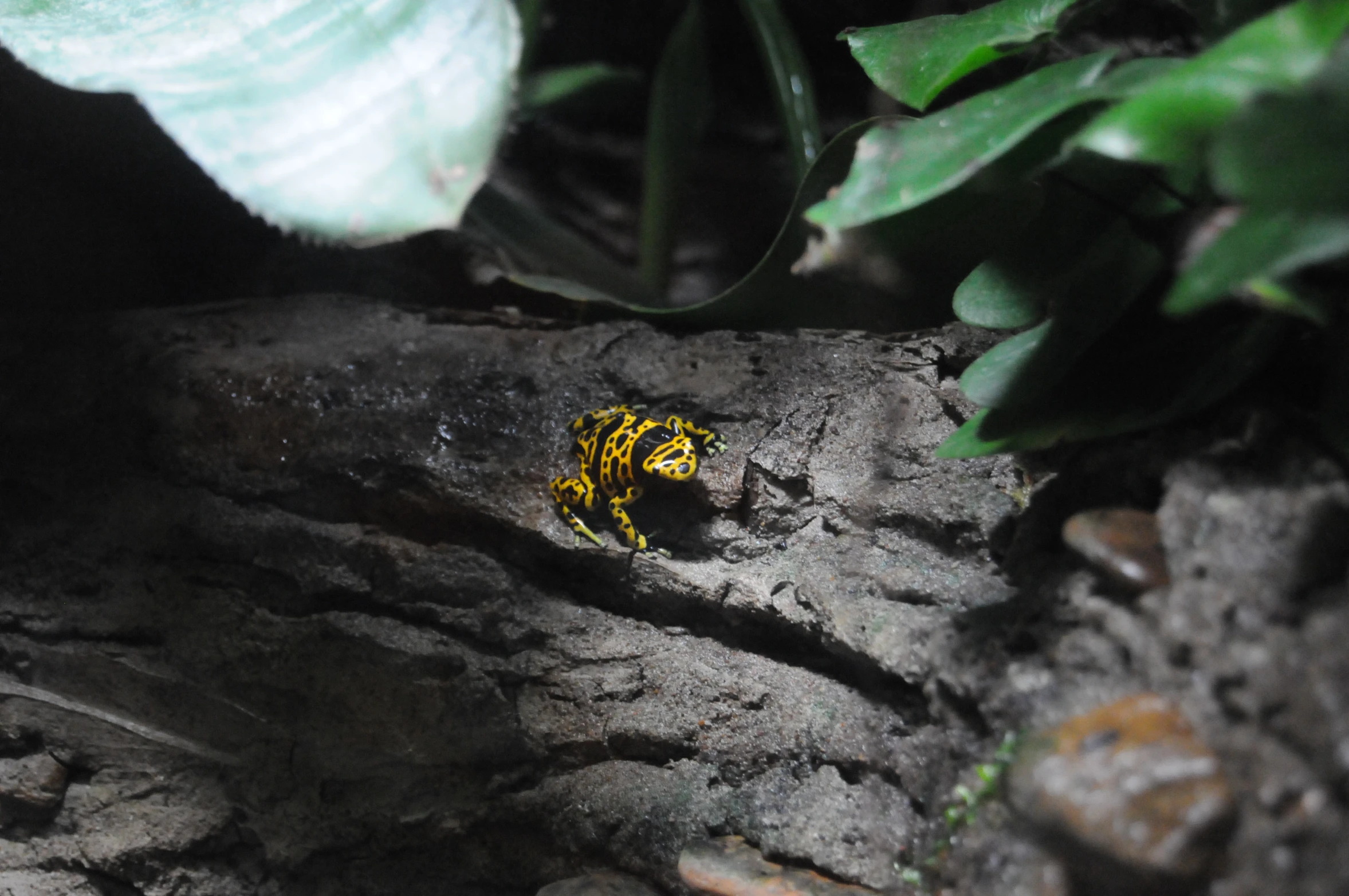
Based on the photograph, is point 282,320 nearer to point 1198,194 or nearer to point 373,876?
point 373,876

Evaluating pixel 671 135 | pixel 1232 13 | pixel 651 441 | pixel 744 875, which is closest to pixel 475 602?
pixel 651 441

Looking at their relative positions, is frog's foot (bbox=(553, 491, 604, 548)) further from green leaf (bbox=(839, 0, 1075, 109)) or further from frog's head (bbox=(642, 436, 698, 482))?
green leaf (bbox=(839, 0, 1075, 109))

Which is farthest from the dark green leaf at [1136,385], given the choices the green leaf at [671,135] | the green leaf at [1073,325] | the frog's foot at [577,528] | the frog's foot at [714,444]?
the green leaf at [671,135]

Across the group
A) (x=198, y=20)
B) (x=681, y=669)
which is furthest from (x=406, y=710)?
(x=198, y=20)

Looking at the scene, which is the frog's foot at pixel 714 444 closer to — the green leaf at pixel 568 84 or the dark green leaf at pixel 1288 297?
the dark green leaf at pixel 1288 297

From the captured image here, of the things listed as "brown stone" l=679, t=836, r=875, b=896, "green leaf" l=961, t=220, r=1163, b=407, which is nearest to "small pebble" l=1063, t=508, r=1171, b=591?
"green leaf" l=961, t=220, r=1163, b=407

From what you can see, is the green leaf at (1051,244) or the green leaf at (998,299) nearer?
the green leaf at (1051,244)

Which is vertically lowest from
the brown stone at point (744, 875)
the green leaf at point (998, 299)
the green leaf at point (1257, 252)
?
the brown stone at point (744, 875)
